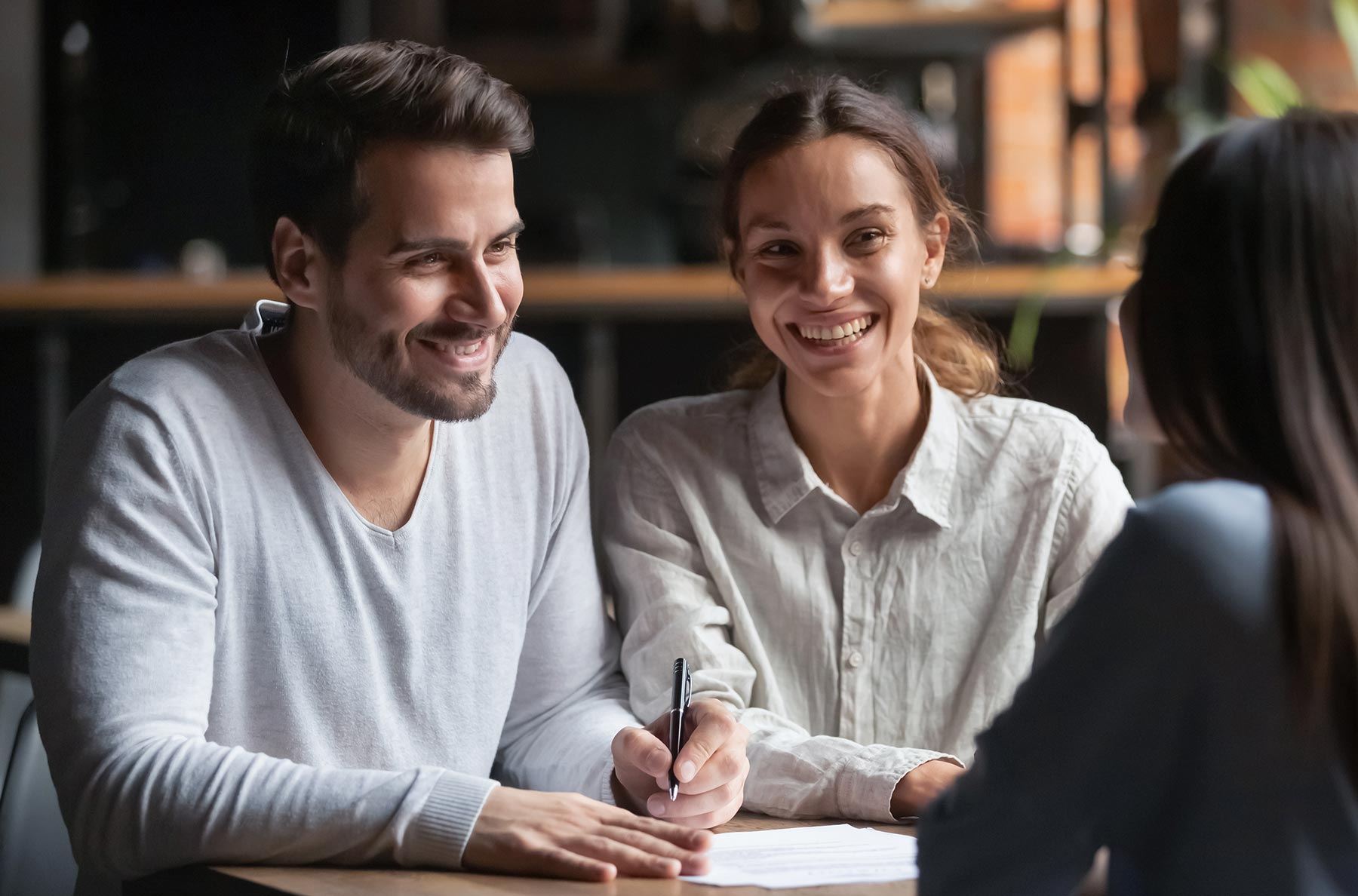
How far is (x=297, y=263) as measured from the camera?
1465mm

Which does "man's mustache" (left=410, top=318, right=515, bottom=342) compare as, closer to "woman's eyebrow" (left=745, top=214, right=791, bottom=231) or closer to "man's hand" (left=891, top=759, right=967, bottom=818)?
"woman's eyebrow" (left=745, top=214, right=791, bottom=231)

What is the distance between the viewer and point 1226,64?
10.1 feet

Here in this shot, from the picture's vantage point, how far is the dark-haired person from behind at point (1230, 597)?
0.83 meters

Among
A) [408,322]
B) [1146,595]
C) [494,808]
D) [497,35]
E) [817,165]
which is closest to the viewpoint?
[1146,595]

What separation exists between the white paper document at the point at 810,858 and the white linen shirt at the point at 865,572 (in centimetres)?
23

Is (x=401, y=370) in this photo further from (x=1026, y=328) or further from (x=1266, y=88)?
(x=1026, y=328)

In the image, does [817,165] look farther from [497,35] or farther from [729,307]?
[497,35]

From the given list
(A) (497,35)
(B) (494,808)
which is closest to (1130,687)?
(B) (494,808)

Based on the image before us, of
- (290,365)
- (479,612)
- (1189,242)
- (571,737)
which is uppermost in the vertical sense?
(1189,242)

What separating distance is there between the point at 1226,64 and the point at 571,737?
2293 millimetres

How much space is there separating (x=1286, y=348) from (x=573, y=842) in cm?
62

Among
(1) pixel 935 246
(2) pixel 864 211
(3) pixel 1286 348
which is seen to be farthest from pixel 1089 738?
(1) pixel 935 246

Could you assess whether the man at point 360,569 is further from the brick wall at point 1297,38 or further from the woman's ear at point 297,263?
the brick wall at point 1297,38

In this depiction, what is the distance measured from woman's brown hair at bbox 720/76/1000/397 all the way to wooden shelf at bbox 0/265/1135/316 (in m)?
1.69
